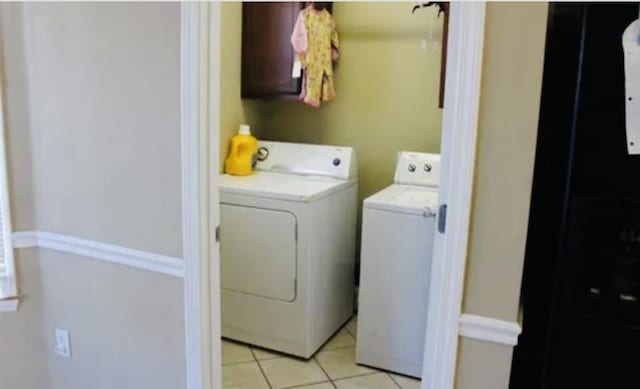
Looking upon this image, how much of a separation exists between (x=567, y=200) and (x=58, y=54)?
1733mm

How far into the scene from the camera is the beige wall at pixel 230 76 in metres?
3.01

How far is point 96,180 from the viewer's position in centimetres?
187

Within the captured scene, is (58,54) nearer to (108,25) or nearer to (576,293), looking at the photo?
(108,25)

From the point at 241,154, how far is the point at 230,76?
19.0 inches

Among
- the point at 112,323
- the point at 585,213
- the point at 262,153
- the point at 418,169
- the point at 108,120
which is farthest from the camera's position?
the point at 262,153

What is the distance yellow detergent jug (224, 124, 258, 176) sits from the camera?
9.84ft

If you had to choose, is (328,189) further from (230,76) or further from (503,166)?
(503,166)

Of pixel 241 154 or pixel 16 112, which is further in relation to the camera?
pixel 241 154

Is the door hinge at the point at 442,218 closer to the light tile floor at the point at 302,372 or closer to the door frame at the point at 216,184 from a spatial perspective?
the door frame at the point at 216,184

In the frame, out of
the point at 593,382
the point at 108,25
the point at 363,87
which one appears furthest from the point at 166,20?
the point at 363,87

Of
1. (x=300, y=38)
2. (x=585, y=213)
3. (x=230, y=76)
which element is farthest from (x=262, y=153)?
(x=585, y=213)

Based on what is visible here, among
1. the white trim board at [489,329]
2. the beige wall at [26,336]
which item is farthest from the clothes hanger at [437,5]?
the beige wall at [26,336]

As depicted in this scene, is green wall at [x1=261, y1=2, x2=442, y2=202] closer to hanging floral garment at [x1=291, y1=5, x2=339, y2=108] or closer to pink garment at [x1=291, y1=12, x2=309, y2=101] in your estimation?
hanging floral garment at [x1=291, y1=5, x2=339, y2=108]

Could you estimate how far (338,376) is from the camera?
8.57 feet
